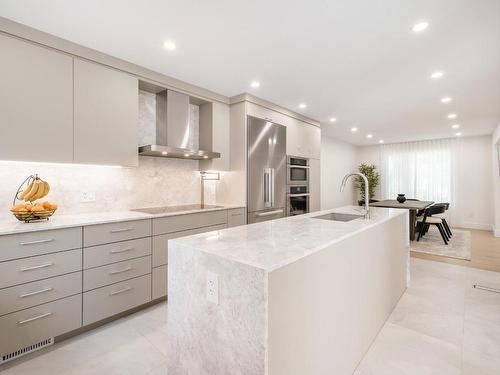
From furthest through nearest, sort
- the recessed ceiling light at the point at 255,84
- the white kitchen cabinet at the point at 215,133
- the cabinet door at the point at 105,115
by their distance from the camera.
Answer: the white kitchen cabinet at the point at 215,133
the recessed ceiling light at the point at 255,84
the cabinet door at the point at 105,115

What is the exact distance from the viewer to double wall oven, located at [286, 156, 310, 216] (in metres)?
4.45

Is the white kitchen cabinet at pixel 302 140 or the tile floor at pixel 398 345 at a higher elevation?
the white kitchen cabinet at pixel 302 140

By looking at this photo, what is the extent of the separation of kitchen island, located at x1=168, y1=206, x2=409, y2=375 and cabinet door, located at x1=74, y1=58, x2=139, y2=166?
5.58ft

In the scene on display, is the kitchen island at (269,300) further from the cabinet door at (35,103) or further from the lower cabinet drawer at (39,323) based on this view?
the cabinet door at (35,103)

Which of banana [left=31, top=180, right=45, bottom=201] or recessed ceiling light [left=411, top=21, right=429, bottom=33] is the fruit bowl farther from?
recessed ceiling light [left=411, top=21, right=429, bottom=33]

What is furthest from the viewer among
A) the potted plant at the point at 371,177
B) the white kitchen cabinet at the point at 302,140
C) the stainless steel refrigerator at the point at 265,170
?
the potted plant at the point at 371,177

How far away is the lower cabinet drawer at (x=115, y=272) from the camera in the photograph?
2.17m

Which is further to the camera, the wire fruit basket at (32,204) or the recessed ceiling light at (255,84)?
the recessed ceiling light at (255,84)

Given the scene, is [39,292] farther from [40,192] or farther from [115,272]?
[40,192]

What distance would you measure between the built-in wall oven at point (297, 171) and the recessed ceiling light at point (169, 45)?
254 cm

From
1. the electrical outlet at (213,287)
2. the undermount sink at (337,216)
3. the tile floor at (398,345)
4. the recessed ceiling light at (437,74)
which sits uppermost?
the recessed ceiling light at (437,74)

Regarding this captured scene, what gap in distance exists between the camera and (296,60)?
273 centimetres

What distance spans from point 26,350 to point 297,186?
386 centimetres

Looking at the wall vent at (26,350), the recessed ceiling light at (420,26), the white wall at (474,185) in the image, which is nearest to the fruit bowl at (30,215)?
the wall vent at (26,350)
